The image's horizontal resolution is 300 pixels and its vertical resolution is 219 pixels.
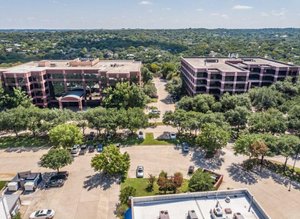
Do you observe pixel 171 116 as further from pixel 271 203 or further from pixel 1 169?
pixel 1 169

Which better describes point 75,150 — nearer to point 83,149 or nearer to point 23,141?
point 83,149

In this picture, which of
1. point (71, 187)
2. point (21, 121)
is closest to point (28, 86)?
point (21, 121)

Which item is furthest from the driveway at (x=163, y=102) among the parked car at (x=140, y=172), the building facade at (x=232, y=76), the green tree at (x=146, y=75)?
the parked car at (x=140, y=172)

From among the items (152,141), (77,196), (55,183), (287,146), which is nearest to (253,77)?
(287,146)

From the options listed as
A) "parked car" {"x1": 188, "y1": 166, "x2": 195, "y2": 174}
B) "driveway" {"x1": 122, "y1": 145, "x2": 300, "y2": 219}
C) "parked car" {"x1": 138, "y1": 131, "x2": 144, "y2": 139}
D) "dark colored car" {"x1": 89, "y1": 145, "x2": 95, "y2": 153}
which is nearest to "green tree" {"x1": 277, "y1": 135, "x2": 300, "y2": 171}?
"driveway" {"x1": 122, "y1": 145, "x2": 300, "y2": 219}

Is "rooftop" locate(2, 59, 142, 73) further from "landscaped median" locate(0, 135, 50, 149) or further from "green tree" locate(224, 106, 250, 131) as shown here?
"green tree" locate(224, 106, 250, 131)

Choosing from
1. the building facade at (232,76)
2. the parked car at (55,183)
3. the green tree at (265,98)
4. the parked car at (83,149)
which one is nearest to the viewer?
the parked car at (55,183)

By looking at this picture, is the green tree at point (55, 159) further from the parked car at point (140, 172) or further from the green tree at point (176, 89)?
the green tree at point (176, 89)
